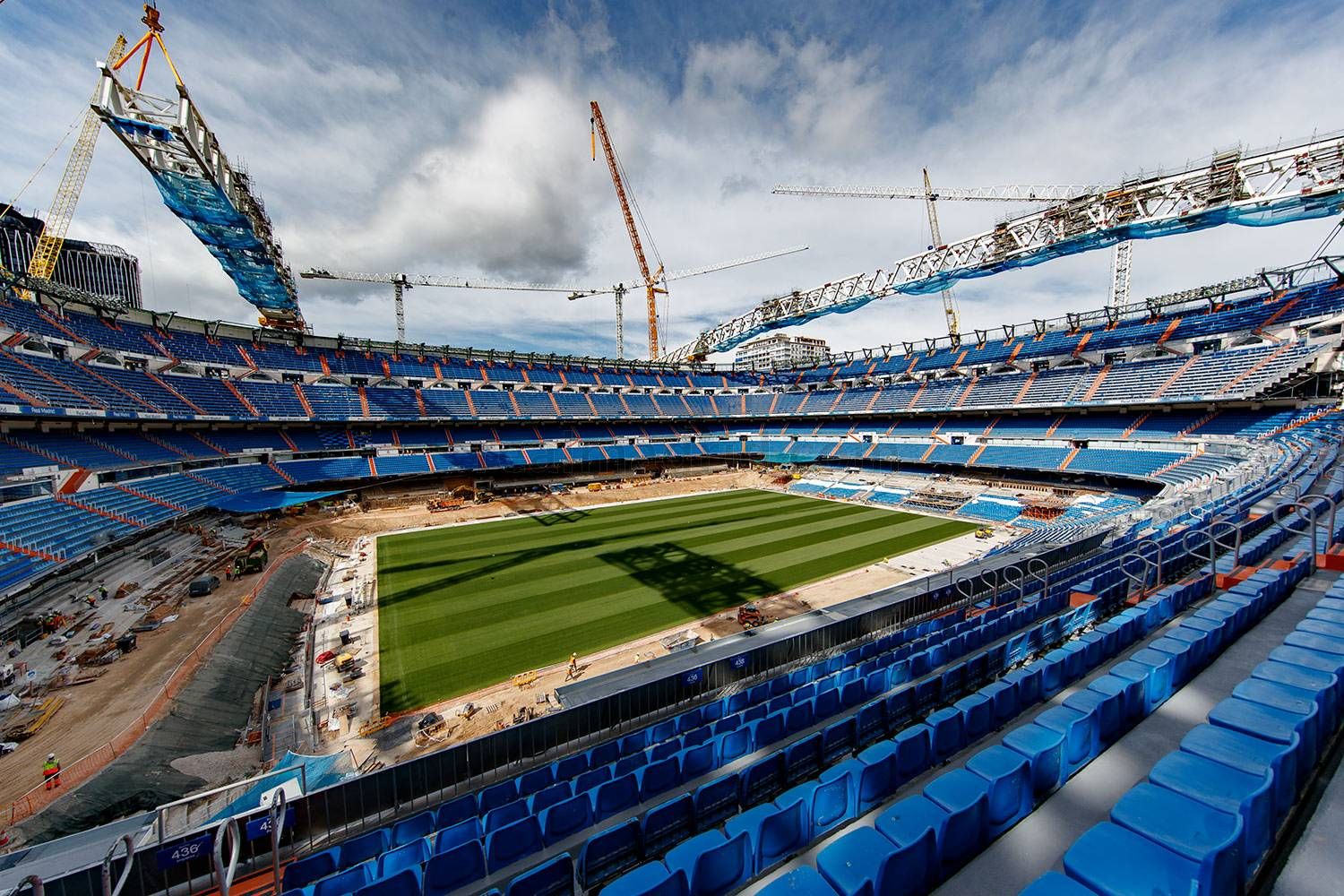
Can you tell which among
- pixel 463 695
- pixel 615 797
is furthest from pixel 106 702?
pixel 615 797

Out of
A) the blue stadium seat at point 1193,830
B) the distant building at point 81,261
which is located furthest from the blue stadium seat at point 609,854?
the distant building at point 81,261

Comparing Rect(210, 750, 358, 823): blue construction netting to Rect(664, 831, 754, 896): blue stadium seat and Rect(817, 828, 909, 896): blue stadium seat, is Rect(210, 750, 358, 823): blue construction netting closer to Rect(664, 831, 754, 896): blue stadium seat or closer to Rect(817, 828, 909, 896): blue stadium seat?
Rect(664, 831, 754, 896): blue stadium seat

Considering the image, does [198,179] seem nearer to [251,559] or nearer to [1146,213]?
[251,559]

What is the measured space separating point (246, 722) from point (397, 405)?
34.8 meters

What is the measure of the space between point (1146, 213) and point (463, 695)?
1447 inches

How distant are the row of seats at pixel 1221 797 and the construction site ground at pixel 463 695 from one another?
1114 cm

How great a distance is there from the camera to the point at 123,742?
10031 mm

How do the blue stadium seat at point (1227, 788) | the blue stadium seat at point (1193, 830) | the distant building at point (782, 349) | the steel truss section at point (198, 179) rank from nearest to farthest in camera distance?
the blue stadium seat at point (1193, 830)
the blue stadium seat at point (1227, 788)
the steel truss section at point (198, 179)
the distant building at point (782, 349)

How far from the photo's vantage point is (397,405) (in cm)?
4222

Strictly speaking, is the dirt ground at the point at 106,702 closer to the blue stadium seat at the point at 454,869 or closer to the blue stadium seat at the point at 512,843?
the blue stadium seat at the point at 454,869

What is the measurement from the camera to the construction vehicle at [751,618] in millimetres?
16094

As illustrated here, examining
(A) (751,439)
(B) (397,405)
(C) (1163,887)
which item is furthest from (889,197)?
(C) (1163,887)

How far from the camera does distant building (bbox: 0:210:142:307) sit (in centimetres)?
9931

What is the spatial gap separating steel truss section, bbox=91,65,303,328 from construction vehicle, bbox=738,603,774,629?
90.8 feet
